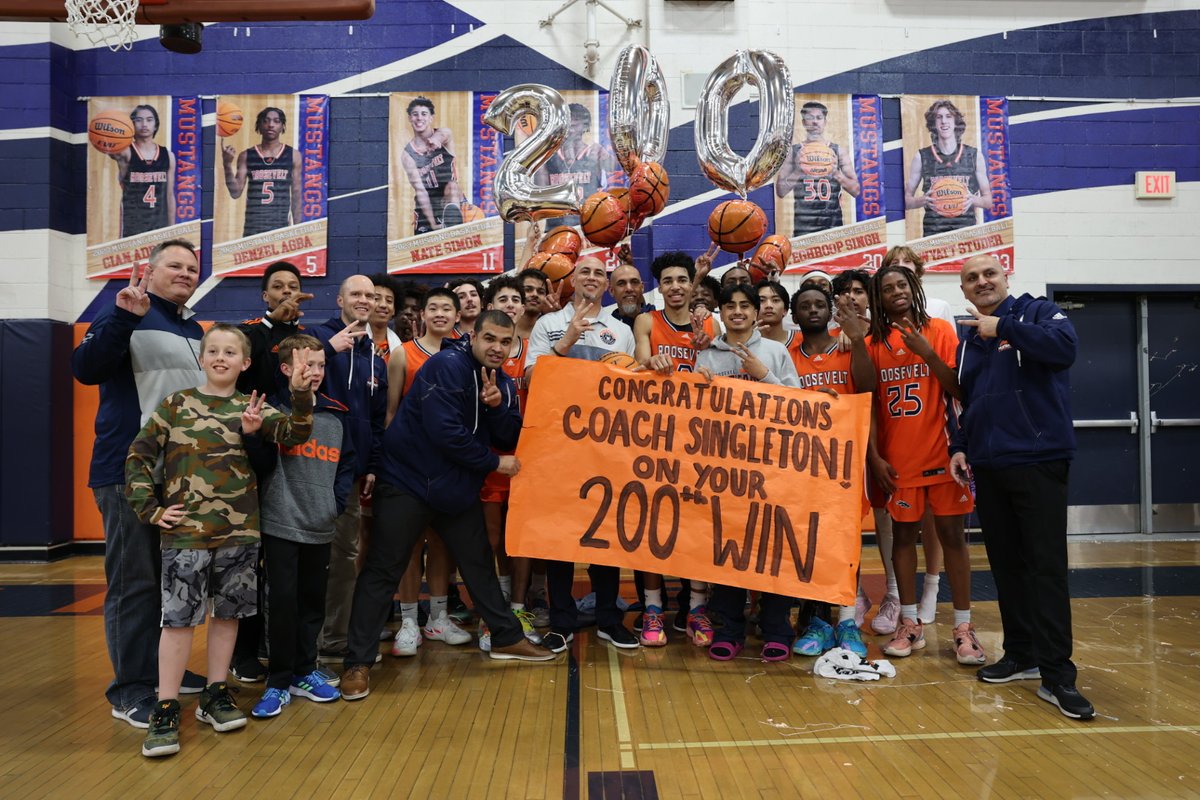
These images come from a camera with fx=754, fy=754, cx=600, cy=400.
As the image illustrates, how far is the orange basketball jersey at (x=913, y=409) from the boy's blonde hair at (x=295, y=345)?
2.86 metres

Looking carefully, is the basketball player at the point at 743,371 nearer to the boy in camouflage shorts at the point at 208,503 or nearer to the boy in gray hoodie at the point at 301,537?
the boy in gray hoodie at the point at 301,537

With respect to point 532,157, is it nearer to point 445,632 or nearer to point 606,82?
point 606,82

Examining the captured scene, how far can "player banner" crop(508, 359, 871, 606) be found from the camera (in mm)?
3648

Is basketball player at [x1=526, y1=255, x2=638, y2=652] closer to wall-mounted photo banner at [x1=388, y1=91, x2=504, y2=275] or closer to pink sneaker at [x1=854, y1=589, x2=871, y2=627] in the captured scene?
pink sneaker at [x1=854, y1=589, x2=871, y2=627]

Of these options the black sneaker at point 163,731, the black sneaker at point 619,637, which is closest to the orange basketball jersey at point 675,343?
the black sneaker at point 619,637

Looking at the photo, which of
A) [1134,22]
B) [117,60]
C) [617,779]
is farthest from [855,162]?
[117,60]

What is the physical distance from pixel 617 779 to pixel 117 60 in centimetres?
805

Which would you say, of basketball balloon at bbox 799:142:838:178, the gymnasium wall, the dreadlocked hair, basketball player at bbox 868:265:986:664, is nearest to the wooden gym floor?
basketball player at bbox 868:265:986:664

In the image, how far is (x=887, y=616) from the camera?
4367 mm

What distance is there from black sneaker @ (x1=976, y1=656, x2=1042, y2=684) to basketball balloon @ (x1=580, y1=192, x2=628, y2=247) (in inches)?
121

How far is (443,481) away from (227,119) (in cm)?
557

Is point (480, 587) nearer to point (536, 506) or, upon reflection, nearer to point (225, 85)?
point (536, 506)

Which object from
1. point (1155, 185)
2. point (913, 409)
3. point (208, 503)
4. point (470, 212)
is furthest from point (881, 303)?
point (1155, 185)

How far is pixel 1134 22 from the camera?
25.0 ft
